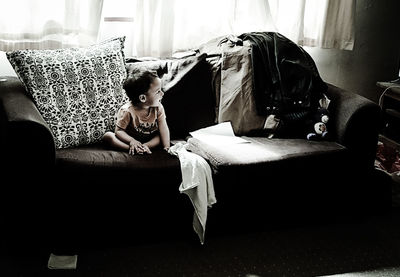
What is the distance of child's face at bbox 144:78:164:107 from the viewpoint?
251 cm

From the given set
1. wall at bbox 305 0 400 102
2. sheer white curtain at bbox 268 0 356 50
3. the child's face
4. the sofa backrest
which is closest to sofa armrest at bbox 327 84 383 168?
the sofa backrest

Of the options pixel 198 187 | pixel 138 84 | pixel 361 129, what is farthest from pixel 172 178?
pixel 361 129

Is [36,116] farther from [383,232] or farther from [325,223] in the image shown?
[383,232]

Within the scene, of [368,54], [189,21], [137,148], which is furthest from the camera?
[368,54]

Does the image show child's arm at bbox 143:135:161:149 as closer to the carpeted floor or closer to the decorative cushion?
the decorative cushion

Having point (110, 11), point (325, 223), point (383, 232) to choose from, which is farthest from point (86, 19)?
point (383, 232)

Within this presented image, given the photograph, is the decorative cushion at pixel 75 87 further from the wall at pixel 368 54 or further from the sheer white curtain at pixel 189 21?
the wall at pixel 368 54

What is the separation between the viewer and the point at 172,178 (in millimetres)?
2295

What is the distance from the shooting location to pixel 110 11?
10.1 ft

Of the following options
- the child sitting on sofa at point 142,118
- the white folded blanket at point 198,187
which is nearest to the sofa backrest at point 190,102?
the child sitting on sofa at point 142,118

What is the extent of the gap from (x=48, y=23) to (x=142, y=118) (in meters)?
0.81

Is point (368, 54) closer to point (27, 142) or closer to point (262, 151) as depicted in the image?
point (262, 151)

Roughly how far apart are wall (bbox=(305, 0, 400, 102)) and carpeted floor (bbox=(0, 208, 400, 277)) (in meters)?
1.42

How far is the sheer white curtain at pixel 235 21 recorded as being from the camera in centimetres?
303
